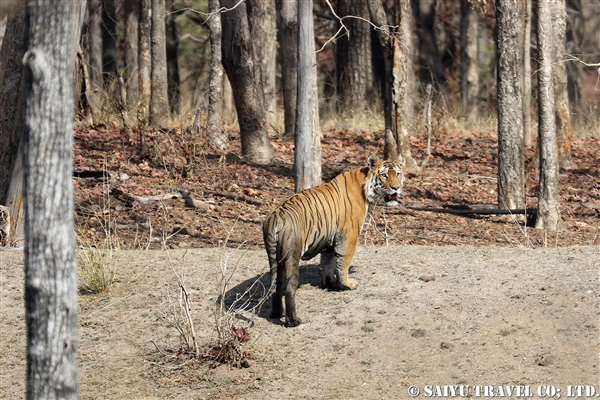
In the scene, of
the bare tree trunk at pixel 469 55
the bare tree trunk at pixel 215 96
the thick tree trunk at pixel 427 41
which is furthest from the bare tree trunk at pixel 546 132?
the thick tree trunk at pixel 427 41

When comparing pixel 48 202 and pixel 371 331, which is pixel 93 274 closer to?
pixel 371 331

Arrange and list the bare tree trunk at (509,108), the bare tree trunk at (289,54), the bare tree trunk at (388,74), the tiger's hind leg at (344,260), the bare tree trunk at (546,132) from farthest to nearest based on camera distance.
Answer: the bare tree trunk at (289,54), the bare tree trunk at (388,74), the bare tree trunk at (509,108), the bare tree trunk at (546,132), the tiger's hind leg at (344,260)

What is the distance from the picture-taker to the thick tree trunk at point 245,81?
1380 cm

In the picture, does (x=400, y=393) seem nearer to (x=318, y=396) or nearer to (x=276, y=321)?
(x=318, y=396)

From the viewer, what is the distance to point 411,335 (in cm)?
707

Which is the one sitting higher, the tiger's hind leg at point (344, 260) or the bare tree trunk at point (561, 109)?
the bare tree trunk at point (561, 109)

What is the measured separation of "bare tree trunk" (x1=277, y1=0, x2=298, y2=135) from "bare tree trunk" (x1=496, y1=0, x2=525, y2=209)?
5552 millimetres

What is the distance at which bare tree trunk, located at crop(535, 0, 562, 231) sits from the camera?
11.1 m

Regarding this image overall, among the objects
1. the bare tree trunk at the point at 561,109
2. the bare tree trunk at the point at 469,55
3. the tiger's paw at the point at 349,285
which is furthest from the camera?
the bare tree trunk at the point at 469,55

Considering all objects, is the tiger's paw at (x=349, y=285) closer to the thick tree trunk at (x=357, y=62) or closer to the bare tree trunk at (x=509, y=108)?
the bare tree trunk at (x=509, y=108)

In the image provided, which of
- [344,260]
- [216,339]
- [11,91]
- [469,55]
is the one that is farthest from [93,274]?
[469,55]

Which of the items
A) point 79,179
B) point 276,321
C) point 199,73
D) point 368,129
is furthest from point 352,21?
point 276,321

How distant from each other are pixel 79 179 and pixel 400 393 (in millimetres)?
7496

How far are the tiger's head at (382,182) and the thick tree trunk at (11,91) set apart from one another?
466 cm
